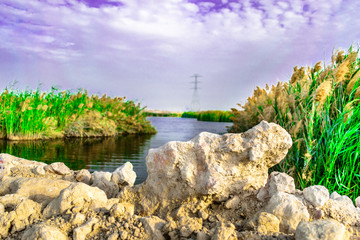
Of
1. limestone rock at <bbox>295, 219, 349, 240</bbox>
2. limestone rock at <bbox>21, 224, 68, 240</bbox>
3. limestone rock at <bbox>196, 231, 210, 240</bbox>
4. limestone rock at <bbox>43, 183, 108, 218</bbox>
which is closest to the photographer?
limestone rock at <bbox>295, 219, 349, 240</bbox>

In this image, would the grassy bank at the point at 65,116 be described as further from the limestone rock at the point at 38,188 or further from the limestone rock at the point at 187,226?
the limestone rock at the point at 187,226

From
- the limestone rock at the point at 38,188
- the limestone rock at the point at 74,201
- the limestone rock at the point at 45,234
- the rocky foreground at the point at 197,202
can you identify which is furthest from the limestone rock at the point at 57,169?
the limestone rock at the point at 45,234

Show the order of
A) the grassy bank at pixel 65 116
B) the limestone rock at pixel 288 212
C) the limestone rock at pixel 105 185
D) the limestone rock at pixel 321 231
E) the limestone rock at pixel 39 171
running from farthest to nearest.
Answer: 1. the grassy bank at pixel 65 116
2. the limestone rock at pixel 39 171
3. the limestone rock at pixel 105 185
4. the limestone rock at pixel 288 212
5. the limestone rock at pixel 321 231

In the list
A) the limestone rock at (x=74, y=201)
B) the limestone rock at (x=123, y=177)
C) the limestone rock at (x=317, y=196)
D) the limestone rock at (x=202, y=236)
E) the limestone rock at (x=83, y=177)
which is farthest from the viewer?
the limestone rock at (x=83, y=177)

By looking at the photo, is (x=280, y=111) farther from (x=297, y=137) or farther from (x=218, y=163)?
(x=218, y=163)

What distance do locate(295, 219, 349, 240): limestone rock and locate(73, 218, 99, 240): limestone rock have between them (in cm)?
146

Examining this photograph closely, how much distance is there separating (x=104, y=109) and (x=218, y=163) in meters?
13.3

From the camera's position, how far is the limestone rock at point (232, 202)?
8.54 feet

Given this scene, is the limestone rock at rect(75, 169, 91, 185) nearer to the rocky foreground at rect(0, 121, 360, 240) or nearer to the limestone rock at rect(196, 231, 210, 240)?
the rocky foreground at rect(0, 121, 360, 240)

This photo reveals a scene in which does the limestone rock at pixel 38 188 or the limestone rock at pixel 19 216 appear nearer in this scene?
the limestone rock at pixel 19 216

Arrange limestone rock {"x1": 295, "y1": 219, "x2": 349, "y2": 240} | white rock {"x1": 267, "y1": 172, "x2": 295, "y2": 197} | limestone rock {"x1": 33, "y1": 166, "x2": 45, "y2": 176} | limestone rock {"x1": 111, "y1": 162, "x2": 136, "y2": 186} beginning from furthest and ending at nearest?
1. limestone rock {"x1": 33, "y1": 166, "x2": 45, "y2": 176}
2. limestone rock {"x1": 111, "y1": 162, "x2": 136, "y2": 186}
3. white rock {"x1": 267, "y1": 172, "x2": 295, "y2": 197}
4. limestone rock {"x1": 295, "y1": 219, "x2": 349, "y2": 240}

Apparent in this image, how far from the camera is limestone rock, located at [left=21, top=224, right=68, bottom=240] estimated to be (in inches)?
81.9

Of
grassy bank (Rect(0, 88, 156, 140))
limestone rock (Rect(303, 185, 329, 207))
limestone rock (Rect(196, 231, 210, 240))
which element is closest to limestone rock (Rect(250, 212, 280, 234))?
limestone rock (Rect(196, 231, 210, 240))

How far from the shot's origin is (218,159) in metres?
2.57
